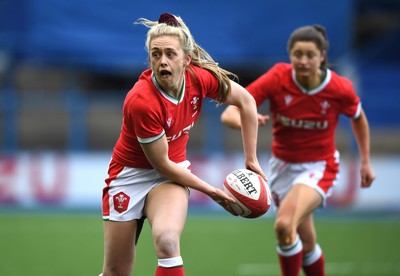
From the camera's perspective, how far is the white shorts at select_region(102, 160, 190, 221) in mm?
5059

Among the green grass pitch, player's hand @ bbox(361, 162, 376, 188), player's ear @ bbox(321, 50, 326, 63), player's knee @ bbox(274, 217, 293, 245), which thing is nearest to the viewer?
player's knee @ bbox(274, 217, 293, 245)

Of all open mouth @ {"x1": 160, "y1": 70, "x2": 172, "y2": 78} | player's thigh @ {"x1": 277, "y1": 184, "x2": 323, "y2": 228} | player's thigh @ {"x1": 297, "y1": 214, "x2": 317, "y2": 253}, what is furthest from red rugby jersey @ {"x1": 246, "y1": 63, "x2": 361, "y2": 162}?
open mouth @ {"x1": 160, "y1": 70, "x2": 172, "y2": 78}

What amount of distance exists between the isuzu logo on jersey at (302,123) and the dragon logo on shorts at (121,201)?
68.6 inches

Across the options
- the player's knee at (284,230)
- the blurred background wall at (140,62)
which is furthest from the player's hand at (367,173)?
the blurred background wall at (140,62)

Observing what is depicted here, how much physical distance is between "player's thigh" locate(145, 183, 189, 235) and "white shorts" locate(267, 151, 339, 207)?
149cm

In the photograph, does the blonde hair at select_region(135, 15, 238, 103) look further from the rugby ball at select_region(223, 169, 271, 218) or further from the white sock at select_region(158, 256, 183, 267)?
the white sock at select_region(158, 256, 183, 267)

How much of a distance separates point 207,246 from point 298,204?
10.2 feet

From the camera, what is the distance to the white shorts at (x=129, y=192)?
16.6 feet

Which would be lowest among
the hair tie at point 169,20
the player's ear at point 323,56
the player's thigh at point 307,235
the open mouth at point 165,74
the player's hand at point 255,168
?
the player's thigh at point 307,235

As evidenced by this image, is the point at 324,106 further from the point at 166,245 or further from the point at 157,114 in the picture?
the point at 166,245

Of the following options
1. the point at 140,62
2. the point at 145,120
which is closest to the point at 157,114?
the point at 145,120

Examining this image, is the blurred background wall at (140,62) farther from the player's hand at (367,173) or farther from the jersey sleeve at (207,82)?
the jersey sleeve at (207,82)

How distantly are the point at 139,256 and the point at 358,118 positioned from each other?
2920 millimetres

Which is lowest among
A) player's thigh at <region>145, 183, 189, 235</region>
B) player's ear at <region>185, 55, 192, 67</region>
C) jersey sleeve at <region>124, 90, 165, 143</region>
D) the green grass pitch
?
the green grass pitch
